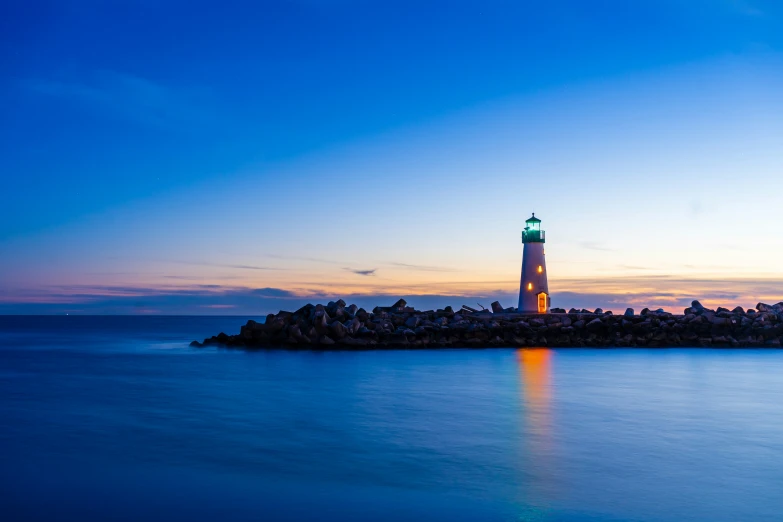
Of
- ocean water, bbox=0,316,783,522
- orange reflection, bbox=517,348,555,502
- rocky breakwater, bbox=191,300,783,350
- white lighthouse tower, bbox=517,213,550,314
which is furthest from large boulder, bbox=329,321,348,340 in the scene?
white lighthouse tower, bbox=517,213,550,314

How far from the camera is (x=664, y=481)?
6.39 metres

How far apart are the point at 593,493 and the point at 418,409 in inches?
210

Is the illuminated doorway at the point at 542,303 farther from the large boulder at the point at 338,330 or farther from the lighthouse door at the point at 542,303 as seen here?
the large boulder at the point at 338,330

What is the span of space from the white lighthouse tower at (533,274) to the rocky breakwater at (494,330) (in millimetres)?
1240

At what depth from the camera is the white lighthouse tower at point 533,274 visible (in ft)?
87.1

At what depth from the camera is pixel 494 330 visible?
23500mm

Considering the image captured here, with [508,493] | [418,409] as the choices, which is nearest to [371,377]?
[418,409]

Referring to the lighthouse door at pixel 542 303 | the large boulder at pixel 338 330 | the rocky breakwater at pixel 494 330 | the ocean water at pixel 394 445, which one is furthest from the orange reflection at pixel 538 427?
the lighthouse door at pixel 542 303

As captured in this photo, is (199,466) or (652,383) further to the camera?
(652,383)

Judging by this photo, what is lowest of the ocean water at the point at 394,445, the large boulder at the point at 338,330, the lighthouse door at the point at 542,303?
the ocean water at the point at 394,445

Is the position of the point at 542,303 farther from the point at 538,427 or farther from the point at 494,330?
the point at 538,427

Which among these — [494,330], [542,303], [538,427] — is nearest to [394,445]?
[538,427]

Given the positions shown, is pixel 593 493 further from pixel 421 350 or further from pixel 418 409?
pixel 421 350

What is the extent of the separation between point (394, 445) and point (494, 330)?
51.0 feet
